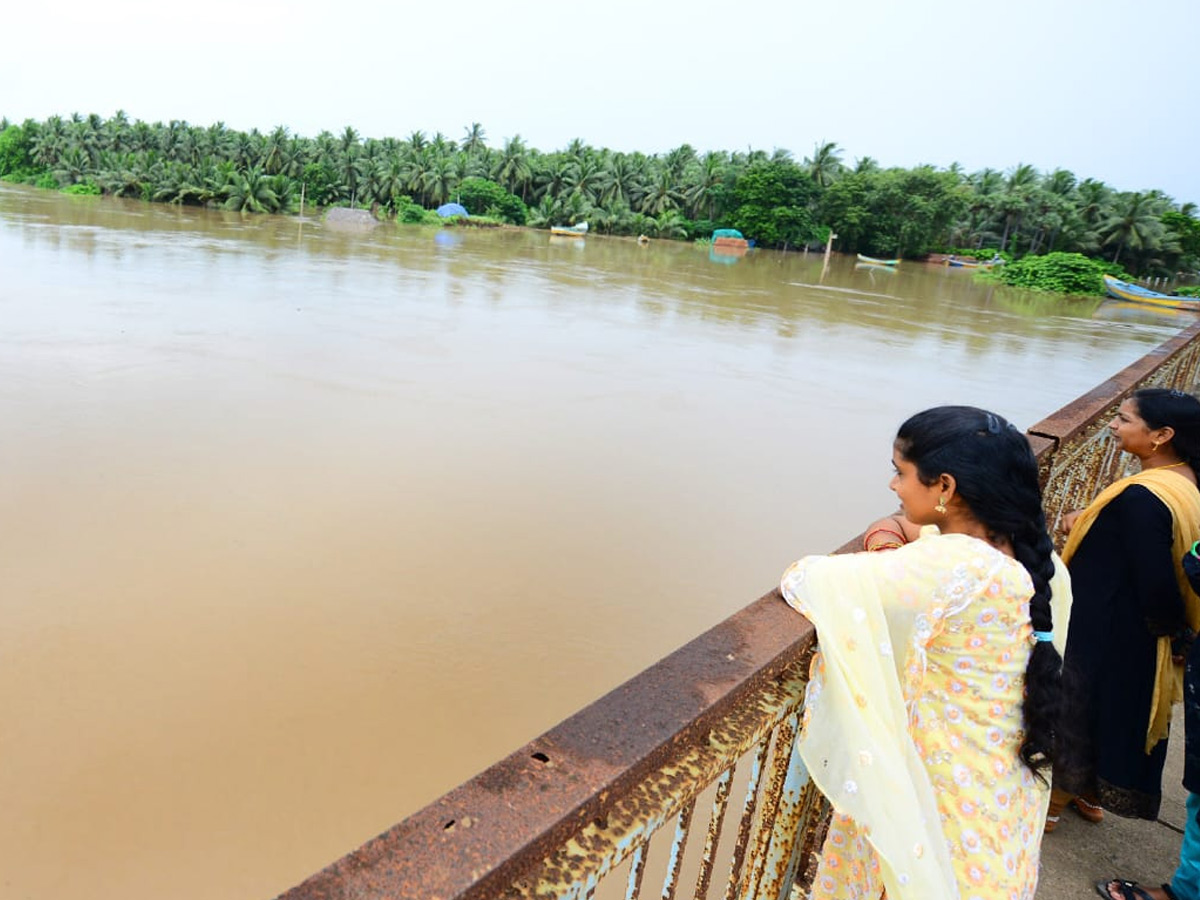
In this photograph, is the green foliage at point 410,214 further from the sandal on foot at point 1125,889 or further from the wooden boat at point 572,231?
the sandal on foot at point 1125,889

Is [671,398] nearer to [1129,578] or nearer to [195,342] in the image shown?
[195,342]

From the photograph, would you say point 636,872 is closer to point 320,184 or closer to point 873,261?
point 873,261

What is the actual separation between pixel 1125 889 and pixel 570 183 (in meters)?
53.0

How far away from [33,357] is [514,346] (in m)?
6.06

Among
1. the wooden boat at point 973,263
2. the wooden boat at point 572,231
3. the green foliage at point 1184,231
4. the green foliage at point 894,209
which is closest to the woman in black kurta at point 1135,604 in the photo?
the wooden boat at point 572,231

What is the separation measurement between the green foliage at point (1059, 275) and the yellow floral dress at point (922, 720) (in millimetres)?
38660

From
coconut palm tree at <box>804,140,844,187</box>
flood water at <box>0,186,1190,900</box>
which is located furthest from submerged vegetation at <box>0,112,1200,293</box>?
flood water at <box>0,186,1190,900</box>

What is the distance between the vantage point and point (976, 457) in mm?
1300

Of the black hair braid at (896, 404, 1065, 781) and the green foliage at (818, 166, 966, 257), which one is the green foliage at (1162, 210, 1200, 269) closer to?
the green foliage at (818, 166, 966, 257)

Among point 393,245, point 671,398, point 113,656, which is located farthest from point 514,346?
point 393,245

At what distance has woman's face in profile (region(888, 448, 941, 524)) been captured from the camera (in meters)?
1.34

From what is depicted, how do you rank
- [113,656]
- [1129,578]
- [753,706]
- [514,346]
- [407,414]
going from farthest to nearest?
1. [514,346]
2. [407,414]
3. [113,656]
4. [1129,578]
5. [753,706]

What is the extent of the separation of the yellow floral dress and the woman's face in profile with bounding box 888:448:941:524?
101 mm

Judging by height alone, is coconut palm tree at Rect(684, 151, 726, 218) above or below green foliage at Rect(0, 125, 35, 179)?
above
